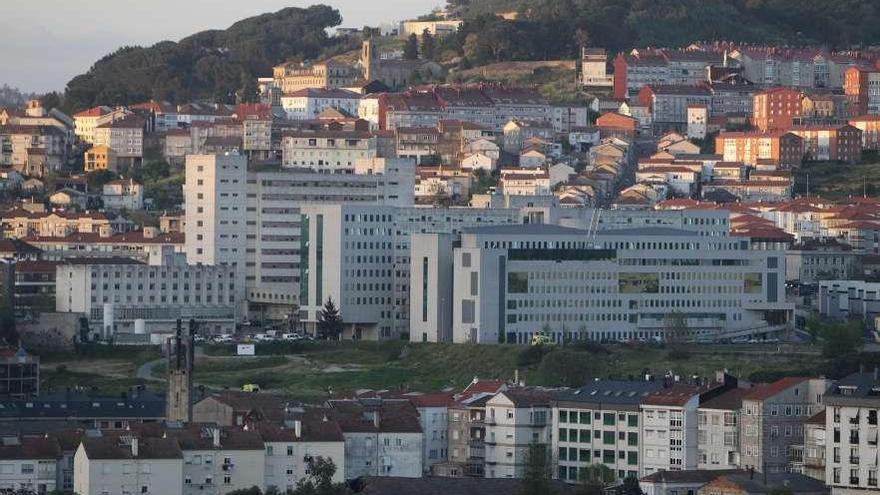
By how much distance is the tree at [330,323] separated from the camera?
348 ft

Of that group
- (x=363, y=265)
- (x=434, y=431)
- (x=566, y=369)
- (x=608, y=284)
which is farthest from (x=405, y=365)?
(x=434, y=431)

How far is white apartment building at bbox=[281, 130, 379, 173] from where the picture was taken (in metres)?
136

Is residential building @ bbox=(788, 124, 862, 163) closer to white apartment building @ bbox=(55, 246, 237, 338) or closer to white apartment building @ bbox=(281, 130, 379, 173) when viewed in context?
white apartment building @ bbox=(281, 130, 379, 173)

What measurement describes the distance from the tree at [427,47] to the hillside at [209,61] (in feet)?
30.9

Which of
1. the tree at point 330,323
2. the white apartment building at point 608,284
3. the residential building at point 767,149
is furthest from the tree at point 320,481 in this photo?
the residential building at point 767,149

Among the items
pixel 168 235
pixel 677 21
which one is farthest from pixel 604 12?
pixel 168 235

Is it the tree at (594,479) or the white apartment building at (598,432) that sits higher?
the white apartment building at (598,432)

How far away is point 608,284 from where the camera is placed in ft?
341

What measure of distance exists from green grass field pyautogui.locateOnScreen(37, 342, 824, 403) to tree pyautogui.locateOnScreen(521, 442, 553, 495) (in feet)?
54.6

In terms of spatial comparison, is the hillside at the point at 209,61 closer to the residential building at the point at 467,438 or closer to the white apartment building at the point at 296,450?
the residential building at the point at 467,438

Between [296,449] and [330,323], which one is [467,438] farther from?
[330,323]

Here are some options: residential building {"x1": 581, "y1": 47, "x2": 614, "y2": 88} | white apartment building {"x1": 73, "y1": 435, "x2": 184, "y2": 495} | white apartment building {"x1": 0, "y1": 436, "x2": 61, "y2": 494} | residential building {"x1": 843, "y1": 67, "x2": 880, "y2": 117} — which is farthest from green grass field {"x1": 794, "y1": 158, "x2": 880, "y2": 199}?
white apartment building {"x1": 73, "y1": 435, "x2": 184, "y2": 495}

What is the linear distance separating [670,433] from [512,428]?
172 inches

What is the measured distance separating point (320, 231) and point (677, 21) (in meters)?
77.5
